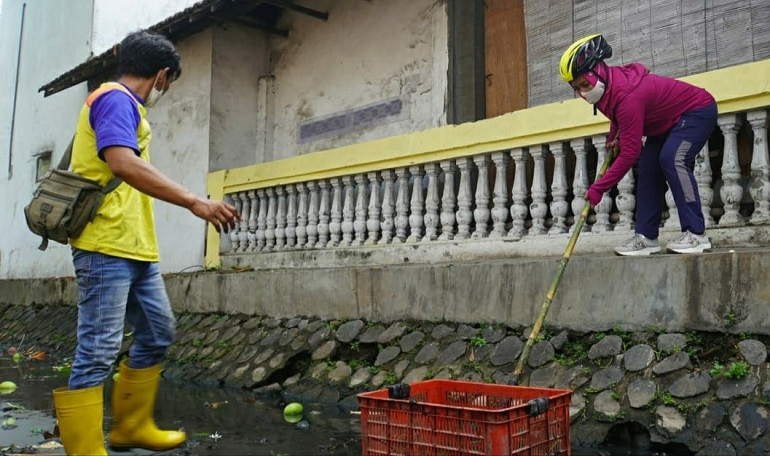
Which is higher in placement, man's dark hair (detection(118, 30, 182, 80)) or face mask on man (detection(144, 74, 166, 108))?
man's dark hair (detection(118, 30, 182, 80))

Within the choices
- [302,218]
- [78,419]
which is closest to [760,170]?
[78,419]

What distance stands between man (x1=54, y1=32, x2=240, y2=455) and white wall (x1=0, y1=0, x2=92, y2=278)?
892 cm

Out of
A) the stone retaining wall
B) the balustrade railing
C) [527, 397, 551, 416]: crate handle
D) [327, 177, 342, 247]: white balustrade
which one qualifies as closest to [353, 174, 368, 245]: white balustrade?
the balustrade railing

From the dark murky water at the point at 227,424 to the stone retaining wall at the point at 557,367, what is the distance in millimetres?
204

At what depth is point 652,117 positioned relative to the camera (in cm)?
421

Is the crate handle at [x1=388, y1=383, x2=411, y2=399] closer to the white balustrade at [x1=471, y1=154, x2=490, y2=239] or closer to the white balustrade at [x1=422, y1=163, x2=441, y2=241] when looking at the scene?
the white balustrade at [x1=471, y1=154, x2=490, y2=239]

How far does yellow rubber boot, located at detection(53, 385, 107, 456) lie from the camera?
2.97 m

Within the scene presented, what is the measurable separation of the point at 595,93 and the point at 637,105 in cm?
27

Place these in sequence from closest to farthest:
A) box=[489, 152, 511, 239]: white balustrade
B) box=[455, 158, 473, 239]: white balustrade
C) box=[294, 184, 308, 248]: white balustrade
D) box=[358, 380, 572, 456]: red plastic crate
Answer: box=[358, 380, 572, 456]: red plastic crate → box=[489, 152, 511, 239]: white balustrade → box=[455, 158, 473, 239]: white balustrade → box=[294, 184, 308, 248]: white balustrade

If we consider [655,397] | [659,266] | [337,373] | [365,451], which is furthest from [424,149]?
[365,451]

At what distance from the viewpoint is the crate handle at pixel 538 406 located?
2.74 m

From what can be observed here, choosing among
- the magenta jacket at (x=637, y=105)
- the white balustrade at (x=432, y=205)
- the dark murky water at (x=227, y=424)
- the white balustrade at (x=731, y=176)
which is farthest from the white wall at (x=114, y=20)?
the white balustrade at (x=731, y=176)

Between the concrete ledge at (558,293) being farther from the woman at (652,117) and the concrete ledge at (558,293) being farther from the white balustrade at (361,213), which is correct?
the white balustrade at (361,213)

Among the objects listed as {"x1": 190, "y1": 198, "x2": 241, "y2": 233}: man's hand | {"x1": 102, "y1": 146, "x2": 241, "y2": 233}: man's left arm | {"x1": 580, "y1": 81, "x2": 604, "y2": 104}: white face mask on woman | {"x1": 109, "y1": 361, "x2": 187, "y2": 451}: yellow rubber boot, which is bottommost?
{"x1": 109, "y1": 361, "x2": 187, "y2": 451}: yellow rubber boot
